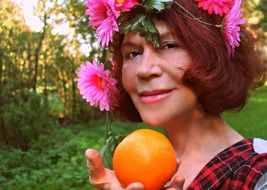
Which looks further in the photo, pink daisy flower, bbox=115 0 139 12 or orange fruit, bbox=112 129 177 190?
pink daisy flower, bbox=115 0 139 12

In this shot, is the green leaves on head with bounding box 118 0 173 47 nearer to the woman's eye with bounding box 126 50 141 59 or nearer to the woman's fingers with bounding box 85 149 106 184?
the woman's eye with bounding box 126 50 141 59

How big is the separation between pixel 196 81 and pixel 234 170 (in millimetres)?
323

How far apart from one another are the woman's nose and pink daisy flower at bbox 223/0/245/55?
26 cm

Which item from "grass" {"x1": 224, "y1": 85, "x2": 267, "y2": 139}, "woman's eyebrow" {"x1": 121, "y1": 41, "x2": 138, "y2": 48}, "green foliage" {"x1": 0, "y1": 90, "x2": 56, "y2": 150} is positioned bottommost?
"grass" {"x1": 224, "y1": 85, "x2": 267, "y2": 139}

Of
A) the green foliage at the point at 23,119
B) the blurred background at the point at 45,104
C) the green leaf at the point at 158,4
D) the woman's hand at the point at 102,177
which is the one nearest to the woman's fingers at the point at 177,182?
the woman's hand at the point at 102,177

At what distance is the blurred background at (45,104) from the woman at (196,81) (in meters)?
4.15

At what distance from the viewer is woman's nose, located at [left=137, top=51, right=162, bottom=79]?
185 cm

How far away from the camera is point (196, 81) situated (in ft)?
6.19

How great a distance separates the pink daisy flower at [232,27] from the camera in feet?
6.36

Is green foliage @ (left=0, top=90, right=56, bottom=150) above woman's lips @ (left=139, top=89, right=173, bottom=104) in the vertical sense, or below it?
below

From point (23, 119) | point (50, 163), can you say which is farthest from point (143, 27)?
point (23, 119)

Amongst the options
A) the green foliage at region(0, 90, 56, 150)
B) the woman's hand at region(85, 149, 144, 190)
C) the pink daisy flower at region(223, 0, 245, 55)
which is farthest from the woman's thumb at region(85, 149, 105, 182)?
the green foliage at region(0, 90, 56, 150)

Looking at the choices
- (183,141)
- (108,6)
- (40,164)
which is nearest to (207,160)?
(183,141)

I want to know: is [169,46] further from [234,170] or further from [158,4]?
[234,170]
